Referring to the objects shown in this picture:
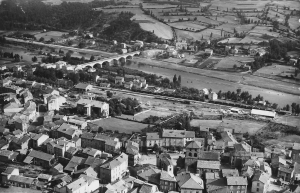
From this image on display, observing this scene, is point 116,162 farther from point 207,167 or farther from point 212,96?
point 212,96

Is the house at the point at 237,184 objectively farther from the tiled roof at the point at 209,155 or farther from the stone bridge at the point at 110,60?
the stone bridge at the point at 110,60

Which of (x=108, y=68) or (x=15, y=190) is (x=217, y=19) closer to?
(x=108, y=68)

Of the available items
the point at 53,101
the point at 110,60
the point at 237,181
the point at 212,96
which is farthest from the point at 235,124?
the point at 110,60

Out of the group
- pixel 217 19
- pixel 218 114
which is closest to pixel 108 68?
pixel 218 114

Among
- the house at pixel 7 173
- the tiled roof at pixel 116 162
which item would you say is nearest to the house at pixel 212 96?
the tiled roof at pixel 116 162

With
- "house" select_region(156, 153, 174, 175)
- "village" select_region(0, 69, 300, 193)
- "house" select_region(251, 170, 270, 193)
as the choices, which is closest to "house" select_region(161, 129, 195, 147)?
"village" select_region(0, 69, 300, 193)
